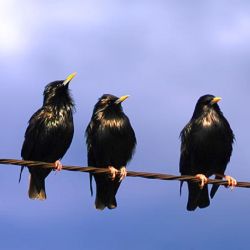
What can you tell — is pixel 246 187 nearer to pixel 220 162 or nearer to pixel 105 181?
pixel 220 162

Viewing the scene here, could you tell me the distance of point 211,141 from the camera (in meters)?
7.81

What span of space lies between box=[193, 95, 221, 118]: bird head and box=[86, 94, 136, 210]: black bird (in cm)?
80

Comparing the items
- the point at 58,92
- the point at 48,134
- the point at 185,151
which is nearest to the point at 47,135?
the point at 48,134

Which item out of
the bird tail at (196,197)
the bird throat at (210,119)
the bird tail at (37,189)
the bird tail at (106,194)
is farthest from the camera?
the bird tail at (37,189)

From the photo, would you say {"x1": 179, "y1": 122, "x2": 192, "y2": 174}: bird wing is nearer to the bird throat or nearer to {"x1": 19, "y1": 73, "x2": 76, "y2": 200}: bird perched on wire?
the bird throat

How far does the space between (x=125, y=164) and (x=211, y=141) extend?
102 cm

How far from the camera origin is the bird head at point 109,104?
8.20m

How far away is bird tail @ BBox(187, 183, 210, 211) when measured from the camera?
25.5 ft

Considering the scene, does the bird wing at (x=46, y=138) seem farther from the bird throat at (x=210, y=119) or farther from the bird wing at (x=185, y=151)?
the bird throat at (x=210, y=119)

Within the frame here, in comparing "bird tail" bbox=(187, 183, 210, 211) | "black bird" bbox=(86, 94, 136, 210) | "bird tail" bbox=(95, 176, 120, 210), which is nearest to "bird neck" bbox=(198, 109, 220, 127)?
"bird tail" bbox=(187, 183, 210, 211)

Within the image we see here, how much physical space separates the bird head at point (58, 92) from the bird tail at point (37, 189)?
91 cm

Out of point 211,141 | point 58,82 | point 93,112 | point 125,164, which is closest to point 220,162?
point 211,141

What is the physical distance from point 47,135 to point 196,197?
1786 millimetres

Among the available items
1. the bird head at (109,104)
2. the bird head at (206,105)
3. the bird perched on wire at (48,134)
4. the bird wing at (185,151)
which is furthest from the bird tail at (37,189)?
the bird head at (206,105)
